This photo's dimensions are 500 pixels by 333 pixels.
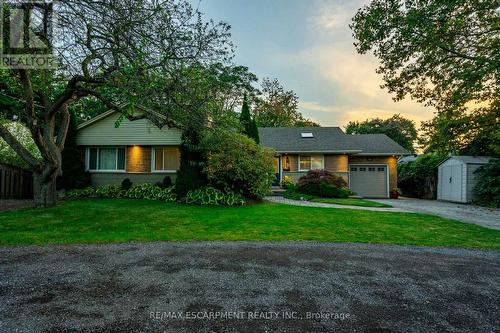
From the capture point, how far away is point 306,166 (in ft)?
62.8

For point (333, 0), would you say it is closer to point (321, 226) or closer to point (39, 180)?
point (321, 226)

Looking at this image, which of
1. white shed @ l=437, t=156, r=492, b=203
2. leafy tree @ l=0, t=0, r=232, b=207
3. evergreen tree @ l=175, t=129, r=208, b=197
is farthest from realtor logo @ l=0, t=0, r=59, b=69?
white shed @ l=437, t=156, r=492, b=203

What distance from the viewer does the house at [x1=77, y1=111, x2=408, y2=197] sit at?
51.6ft

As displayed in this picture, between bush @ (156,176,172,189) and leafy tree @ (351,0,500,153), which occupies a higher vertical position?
leafy tree @ (351,0,500,153)

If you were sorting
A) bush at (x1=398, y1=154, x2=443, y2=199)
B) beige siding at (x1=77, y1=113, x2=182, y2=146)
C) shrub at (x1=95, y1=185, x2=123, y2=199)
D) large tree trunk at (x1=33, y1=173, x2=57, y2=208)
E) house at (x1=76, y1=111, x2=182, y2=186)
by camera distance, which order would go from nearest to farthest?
large tree trunk at (x1=33, y1=173, x2=57, y2=208)
shrub at (x1=95, y1=185, x2=123, y2=199)
beige siding at (x1=77, y1=113, x2=182, y2=146)
house at (x1=76, y1=111, x2=182, y2=186)
bush at (x1=398, y1=154, x2=443, y2=199)

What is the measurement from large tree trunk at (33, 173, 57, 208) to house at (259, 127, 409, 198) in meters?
12.7

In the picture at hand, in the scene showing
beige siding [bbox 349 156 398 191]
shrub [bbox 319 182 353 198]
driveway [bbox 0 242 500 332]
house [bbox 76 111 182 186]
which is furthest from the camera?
beige siding [bbox 349 156 398 191]

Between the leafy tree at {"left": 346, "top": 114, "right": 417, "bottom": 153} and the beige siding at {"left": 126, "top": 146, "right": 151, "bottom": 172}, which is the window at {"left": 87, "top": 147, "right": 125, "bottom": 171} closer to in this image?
the beige siding at {"left": 126, "top": 146, "right": 151, "bottom": 172}

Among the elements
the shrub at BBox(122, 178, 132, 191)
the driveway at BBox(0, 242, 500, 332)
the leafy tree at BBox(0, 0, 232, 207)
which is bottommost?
the driveway at BBox(0, 242, 500, 332)

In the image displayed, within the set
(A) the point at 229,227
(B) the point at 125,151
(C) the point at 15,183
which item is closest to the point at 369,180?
(A) the point at 229,227

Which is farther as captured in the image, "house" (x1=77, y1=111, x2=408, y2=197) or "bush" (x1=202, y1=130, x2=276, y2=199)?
"house" (x1=77, y1=111, x2=408, y2=197)

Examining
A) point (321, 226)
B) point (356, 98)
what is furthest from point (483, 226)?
point (356, 98)

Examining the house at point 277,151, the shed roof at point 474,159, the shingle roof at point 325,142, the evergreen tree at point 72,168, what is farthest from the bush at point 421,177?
the evergreen tree at point 72,168

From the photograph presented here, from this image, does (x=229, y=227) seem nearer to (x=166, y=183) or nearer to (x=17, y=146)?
(x=17, y=146)
